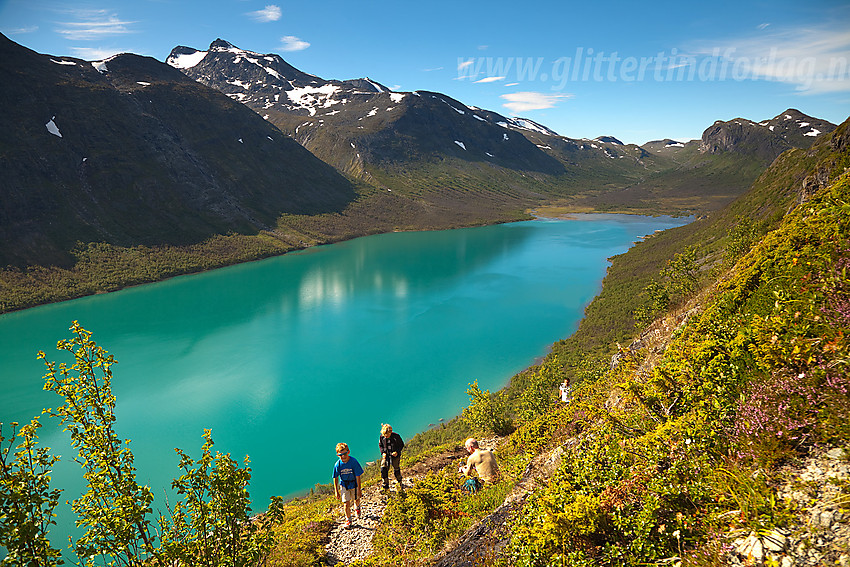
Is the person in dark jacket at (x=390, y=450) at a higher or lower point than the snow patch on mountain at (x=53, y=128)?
lower

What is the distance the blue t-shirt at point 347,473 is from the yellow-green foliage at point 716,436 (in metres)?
5.84

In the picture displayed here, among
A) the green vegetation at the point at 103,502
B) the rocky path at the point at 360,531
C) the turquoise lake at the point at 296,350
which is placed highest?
the green vegetation at the point at 103,502

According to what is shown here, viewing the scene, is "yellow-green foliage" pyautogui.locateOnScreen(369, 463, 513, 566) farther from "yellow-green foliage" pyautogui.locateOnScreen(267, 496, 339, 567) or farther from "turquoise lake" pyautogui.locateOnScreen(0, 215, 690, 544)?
"turquoise lake" pyautogui.locateOnScreen(0, 215, 690, 544)

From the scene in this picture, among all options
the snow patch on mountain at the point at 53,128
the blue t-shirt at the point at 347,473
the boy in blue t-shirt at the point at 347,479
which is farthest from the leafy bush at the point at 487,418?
the snow patch on mountain at the point at 53,128

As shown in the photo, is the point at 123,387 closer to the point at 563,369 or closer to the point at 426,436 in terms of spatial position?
the point at 426,436

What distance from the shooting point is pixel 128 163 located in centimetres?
11288

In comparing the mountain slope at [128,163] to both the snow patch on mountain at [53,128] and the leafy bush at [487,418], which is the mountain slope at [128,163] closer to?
the snow patch on mountain at [53,128]

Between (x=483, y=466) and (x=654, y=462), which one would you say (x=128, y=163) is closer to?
(x=483, y=466)

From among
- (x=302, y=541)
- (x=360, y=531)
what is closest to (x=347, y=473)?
(x=360, y=531)

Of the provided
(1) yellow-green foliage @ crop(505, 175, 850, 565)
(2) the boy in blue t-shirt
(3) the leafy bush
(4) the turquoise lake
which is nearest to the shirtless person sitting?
(2) the boy in blue t-shirt

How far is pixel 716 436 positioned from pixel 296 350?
150 feet

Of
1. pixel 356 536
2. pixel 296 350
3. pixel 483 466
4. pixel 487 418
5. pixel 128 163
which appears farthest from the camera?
pixel 128 163

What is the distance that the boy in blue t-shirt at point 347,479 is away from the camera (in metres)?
10.5

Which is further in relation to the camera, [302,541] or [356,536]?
[356,536]
